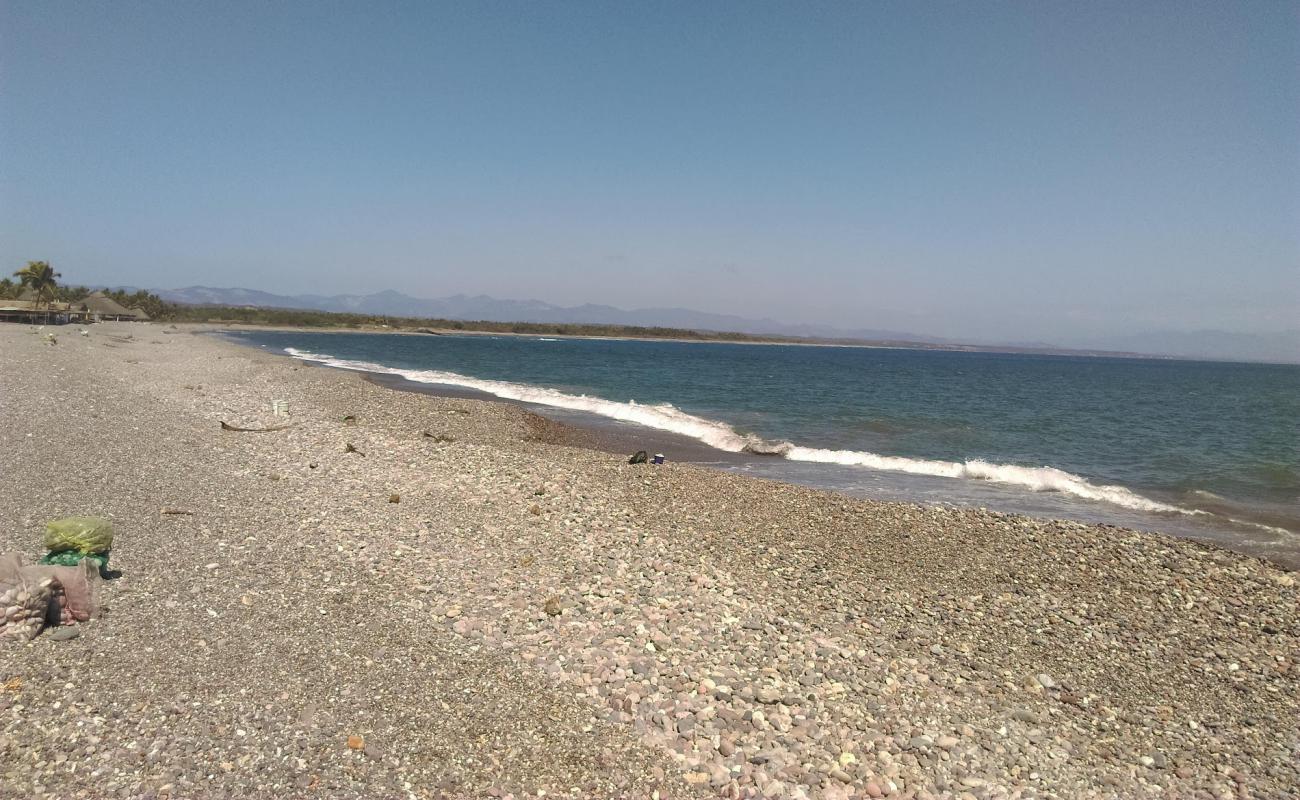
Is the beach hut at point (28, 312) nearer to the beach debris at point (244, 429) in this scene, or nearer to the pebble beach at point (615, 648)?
the beach debris at point (244, 429)

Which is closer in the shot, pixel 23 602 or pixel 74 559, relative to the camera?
pixel 23 602

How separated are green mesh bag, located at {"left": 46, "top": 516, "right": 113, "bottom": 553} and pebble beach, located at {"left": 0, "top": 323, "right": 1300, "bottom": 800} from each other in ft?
1.40

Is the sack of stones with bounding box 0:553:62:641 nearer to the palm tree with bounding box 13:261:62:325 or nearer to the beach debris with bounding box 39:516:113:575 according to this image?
the beach debris with bounding box 39:516:113:575

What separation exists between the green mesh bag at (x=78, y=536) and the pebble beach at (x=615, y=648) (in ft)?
1.40

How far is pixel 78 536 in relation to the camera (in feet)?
24.4

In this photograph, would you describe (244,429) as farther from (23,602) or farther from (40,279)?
(40,279)

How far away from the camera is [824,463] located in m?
20.4

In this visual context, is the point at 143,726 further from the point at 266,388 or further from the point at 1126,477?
the point at 266,388

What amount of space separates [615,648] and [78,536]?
18.9 ft

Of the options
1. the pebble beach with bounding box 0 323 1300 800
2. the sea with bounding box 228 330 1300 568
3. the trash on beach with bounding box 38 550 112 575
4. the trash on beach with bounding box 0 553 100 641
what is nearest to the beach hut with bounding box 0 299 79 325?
the sea with bounding box 228 330 1300 568

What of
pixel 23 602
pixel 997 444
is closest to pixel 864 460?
pixel 997 444

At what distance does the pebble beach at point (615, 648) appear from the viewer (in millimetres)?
5148

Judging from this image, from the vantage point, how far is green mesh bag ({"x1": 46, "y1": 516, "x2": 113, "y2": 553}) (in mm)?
7426

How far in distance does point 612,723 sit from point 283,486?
28.6 ft
